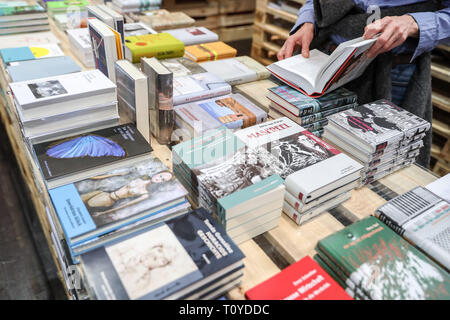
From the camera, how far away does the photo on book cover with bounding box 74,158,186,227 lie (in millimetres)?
890

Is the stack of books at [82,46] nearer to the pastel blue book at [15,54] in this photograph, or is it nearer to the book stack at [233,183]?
the pastel blue book at [15,54]

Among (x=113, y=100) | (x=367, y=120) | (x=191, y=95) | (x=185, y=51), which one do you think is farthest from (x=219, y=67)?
(x=367, y=120)

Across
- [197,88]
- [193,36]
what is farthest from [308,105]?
[193,36]

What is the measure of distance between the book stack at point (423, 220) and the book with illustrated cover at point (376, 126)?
0.19 metres

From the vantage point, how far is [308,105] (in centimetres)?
134

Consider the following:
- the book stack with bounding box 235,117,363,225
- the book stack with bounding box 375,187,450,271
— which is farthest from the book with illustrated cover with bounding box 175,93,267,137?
the book stack with bounding box 375,187,450,271

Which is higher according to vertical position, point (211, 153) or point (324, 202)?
point (211, 153)

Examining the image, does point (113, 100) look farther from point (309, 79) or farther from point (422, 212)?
point (422, 212)

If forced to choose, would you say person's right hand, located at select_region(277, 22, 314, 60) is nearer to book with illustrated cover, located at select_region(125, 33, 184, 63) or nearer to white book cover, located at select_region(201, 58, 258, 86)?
white book cover, located at select_region(201, 58, 258, 86)

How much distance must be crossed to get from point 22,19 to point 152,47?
960mm

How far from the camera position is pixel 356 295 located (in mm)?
801

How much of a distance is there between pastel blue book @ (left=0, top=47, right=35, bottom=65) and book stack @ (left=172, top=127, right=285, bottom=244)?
1.11 meters

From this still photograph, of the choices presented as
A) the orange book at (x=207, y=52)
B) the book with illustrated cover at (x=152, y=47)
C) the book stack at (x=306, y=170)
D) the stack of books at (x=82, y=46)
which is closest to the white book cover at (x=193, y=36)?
the orange book at (x=207, y=52)
